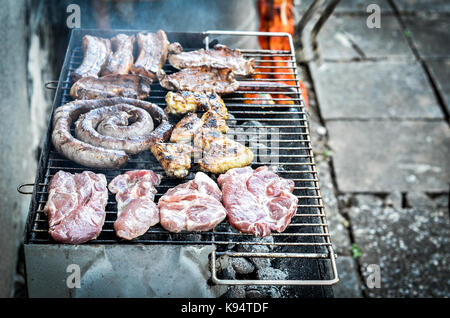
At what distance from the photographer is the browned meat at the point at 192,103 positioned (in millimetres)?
3722

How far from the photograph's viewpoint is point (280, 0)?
5414 millimetres

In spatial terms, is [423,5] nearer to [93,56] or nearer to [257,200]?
[93,56]

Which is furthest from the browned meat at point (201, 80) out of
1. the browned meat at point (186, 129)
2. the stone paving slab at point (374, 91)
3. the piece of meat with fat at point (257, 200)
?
the stone paving slab at point (374, 91)

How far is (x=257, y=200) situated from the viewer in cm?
320

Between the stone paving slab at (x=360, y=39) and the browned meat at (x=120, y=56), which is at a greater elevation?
the stone paving slab at (x=360, y=39)

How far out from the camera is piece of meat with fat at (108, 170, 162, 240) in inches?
111

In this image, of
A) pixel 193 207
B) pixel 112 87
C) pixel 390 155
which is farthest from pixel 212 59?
pixel 390 155

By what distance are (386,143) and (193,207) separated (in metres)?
4.47

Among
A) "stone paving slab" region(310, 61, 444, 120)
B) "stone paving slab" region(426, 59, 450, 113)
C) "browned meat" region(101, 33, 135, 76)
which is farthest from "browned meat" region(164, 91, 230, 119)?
"stone paving slab" region(426, 59, 450, 113)

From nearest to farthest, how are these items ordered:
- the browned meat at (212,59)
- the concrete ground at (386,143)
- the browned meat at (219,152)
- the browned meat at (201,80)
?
the browned meat at (219,152) → the browned meat at (201,80) → the browned meat at (212,59) → the concrete ground at (386,143)

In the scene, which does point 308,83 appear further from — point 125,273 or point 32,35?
point 125,273

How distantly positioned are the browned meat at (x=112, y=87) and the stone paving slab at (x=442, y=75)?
550 cm

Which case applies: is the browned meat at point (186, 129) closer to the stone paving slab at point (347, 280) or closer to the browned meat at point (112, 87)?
the browned meat at point (112, 87)

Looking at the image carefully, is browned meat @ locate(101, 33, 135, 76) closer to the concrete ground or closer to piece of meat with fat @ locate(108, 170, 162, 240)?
piece of meat with fat @ locate(108, 170, 162, 240)
